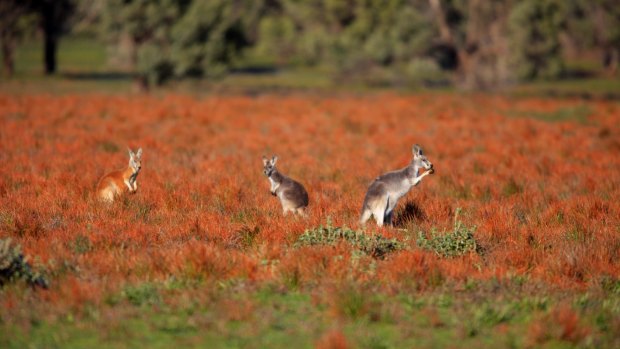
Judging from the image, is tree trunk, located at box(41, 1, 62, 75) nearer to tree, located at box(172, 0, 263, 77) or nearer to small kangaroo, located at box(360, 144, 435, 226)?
tree, located at box(172, 0, 263, 77)

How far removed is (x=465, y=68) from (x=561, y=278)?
138 feet

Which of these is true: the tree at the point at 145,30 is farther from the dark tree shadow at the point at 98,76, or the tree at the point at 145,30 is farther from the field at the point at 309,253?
the field at the point at 309,253

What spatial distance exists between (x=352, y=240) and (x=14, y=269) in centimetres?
408

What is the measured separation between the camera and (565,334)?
7387 mm

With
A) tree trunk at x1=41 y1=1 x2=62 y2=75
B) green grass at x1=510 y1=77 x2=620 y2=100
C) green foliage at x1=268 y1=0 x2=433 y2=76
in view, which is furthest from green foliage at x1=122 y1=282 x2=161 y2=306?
tree trunk at x1=41 y1=1 x2=62 y2=75

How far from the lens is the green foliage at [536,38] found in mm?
44781

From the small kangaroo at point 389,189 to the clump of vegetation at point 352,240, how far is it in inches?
26.8

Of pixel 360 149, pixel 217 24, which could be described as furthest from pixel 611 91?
pixel 360 149

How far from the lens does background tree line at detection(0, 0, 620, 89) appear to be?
43.6m

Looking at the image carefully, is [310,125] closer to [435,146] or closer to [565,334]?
[435,146]

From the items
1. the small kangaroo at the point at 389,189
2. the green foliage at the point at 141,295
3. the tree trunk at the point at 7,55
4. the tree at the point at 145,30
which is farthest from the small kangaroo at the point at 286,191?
the tree trunk at the point at 7,55

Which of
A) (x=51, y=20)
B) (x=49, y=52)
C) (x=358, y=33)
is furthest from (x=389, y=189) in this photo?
(x=49, y=52)

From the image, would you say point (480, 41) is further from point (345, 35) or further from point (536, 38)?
point (345, 35)

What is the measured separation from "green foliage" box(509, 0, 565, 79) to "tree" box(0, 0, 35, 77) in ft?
104
